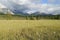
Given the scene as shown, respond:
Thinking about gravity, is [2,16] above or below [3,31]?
above

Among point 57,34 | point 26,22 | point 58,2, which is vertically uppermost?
point 58,2

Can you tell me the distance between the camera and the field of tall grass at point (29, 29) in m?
1.68

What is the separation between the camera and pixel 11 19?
5.61 ft

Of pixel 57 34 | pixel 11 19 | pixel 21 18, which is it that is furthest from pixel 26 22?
pixel 57 34

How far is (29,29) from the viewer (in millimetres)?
1727

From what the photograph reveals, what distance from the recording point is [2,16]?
1707 mm

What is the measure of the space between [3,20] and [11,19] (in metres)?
0.10

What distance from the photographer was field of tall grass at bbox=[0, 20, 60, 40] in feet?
5.51

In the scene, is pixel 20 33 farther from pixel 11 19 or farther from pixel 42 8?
pixel 42 8

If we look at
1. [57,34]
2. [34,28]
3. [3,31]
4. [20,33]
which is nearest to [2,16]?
[3,31]

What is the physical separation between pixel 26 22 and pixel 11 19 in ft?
0.63

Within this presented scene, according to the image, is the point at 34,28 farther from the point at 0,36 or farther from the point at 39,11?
the point at 0,36

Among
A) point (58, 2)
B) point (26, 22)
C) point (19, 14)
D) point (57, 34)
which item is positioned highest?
point (58, 2)

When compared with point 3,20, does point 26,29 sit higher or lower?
lower
